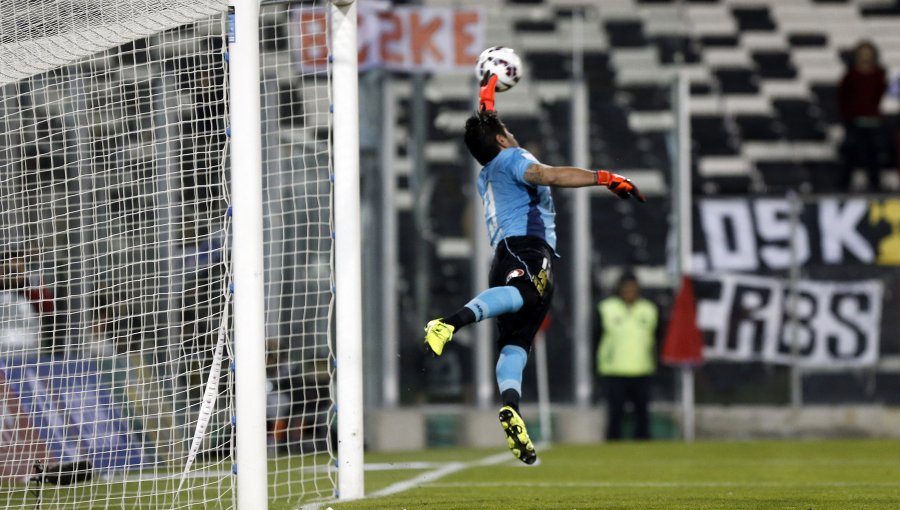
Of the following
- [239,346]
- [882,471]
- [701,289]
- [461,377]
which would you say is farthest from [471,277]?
[239,346]

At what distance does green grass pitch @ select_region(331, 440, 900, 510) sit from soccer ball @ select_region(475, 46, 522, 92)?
231 centimetres

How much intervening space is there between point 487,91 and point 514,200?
0.61m

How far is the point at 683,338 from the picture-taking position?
1595 cm

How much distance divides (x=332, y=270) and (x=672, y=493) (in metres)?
2.51

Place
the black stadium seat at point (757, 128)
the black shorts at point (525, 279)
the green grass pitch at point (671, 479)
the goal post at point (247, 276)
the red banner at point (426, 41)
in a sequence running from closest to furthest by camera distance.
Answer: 1. the goal post at point (247, 276)
2. the black shorts at point (525, 279)
3. the green grass pitch at point (671, 479)
4. the red banner at point (426, 41)
5. the black stadium seat at point (757, 128)

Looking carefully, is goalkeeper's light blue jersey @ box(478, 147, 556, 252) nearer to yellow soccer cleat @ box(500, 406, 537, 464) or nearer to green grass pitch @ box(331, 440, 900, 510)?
yellow soccer cleat @ box(500, 406, 537, 464)

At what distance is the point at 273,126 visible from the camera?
11289 millimetres

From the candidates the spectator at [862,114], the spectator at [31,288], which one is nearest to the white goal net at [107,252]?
the spectator at [31,288]

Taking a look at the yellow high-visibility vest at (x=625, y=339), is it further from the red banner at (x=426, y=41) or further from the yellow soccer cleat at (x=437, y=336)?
the yellow soccer cleat at (x=437, y=336)

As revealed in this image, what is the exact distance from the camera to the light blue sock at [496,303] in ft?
25.8

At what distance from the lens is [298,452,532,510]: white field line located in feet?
30.0

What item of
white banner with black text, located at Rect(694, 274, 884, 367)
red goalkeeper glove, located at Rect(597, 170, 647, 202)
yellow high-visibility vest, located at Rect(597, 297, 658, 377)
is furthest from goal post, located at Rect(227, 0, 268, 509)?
white banner with black text, located at Rect(694, 274, 884, 367)

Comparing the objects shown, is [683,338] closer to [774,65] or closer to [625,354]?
[625,354]

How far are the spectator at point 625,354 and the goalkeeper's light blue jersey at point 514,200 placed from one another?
755cm
